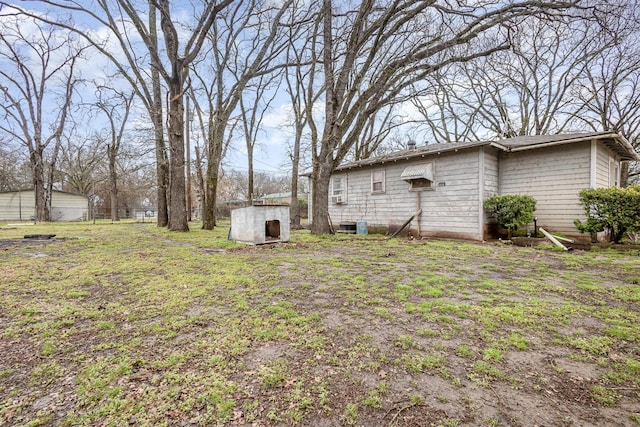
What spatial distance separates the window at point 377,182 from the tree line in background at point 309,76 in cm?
190

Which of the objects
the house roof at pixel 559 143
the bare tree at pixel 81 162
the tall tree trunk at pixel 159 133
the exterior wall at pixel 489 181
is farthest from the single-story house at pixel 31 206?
the exterior wall at pixel 489 181

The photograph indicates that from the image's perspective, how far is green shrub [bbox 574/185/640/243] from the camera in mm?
6363

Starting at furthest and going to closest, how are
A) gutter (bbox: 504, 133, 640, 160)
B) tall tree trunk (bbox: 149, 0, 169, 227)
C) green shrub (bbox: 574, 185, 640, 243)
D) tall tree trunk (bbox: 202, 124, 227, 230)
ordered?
tall tree trunk (bbox: 202, 124, 227, 230)
tall tree trunk (bbox: 149, 0, 169, 227)
gutter (bbox: 504, 133, 640, 160)
green shrub (bbox: 574, 185, 640, 243)

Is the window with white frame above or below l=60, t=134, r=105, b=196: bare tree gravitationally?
below

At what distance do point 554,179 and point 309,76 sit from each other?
34.6 ft

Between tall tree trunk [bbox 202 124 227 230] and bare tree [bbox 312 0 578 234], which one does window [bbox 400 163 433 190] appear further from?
tall tree trunk [bbox 202 124 227 230]

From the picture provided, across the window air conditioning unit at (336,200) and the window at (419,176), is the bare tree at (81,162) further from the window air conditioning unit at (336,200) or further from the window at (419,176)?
the window at (419,176)

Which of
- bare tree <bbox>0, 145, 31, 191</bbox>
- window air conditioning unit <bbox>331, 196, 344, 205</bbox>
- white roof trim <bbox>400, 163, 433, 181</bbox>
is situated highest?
bare tree <bbox>0, 145, 31, 191</bbox>

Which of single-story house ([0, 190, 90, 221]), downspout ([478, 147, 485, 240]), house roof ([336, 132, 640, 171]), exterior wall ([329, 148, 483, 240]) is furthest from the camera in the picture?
single-story house ([0, 190, 90, 221])

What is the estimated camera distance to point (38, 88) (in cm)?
1900

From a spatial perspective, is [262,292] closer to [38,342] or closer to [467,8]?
[38,342]

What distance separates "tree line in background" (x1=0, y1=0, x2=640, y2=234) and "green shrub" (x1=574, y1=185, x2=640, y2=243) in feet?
12.1

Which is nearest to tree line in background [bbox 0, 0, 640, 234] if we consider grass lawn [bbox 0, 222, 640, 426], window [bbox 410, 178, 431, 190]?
window [bbox 410, 178, 431, 190]

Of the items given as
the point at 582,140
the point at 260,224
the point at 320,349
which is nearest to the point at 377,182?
the point at 260,224
